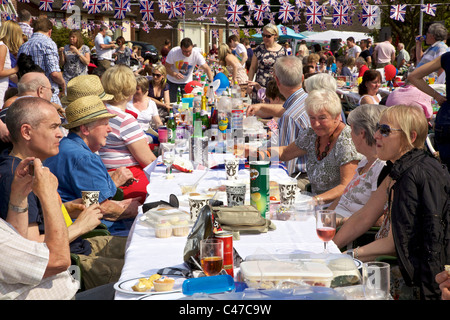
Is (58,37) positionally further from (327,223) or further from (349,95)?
(327,223)

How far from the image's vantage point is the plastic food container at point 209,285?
1722 mm

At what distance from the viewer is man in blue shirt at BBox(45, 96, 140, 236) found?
11.1 ft

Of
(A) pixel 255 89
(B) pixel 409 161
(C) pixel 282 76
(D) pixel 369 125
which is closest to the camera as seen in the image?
(B) pixel 409 161

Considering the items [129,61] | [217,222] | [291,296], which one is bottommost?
[129,61]

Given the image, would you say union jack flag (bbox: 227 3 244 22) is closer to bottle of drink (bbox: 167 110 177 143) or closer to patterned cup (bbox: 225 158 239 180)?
bottle of drink (bbox: 167 110 177 143)

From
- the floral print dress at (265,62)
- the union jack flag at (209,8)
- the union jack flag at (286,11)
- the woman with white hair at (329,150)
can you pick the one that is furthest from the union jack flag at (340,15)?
the woman with white hair at (329,150)

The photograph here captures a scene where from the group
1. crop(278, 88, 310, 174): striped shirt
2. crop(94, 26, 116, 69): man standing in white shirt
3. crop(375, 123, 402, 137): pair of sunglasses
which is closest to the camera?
crop(375, 123, 402, 137): pair of sunglasses

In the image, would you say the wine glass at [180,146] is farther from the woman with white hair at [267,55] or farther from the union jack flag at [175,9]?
the union jack flag at [175,9]

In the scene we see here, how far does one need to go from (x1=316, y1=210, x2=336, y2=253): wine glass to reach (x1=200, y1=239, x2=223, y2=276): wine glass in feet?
1.74

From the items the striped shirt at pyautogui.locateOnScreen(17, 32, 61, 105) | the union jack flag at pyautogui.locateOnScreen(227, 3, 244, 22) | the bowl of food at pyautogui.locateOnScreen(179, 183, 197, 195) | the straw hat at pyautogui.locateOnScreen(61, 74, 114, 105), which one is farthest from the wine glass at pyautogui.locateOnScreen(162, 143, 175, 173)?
the union jack flag at pyautogui.locateOnScreen(227, 3, 244, 22)

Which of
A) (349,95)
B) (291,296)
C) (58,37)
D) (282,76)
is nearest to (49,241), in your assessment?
(291,296)

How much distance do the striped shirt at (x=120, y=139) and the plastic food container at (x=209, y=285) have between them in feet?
9.26

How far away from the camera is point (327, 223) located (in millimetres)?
2293
